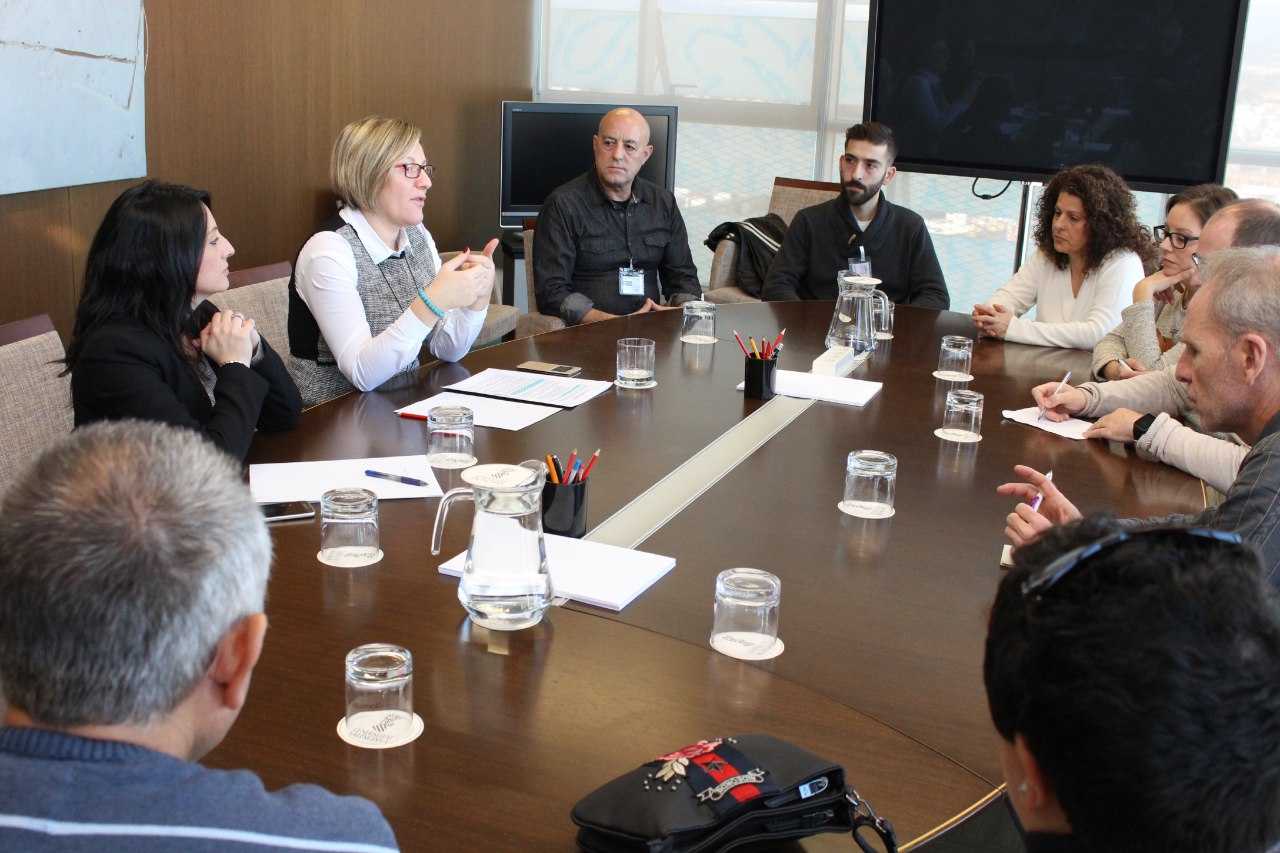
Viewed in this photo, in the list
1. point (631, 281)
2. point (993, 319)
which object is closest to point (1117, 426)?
point (993, 319)

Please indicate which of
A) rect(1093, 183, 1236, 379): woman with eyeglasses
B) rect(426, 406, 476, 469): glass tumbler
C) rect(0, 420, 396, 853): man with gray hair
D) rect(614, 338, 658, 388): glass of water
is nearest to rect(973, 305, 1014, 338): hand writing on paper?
rect(1093, 183, 1236, 379): woman with eyeglasses

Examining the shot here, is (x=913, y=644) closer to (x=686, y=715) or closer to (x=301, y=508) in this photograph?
(x=686, y=715)

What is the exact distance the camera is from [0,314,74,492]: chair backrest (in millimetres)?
2539

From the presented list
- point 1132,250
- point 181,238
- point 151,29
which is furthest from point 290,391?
point 1132,250

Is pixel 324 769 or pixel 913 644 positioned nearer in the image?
pixel 324 769

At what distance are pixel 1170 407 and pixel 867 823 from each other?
6.99 feet

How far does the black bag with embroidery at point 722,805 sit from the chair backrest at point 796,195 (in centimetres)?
447

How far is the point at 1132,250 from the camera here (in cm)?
393

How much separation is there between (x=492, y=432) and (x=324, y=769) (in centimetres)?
130

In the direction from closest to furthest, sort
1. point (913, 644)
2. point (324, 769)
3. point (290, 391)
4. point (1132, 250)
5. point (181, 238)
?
1. point (324, 769)
2. point (913, 644)
3. point (181, 238)
4. point (290, 391)
5. point (1132, 250)

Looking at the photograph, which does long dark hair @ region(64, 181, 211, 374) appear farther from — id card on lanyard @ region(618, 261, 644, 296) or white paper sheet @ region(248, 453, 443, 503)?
id card on lanyard @ region(618, 261, 644, 296)

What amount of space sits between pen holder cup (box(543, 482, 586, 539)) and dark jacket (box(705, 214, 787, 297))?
335 centimetres

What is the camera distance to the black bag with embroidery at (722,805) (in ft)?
3.84

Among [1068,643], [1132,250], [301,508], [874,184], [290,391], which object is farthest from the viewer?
[874,184]
